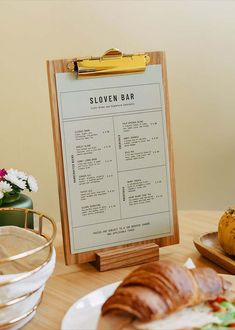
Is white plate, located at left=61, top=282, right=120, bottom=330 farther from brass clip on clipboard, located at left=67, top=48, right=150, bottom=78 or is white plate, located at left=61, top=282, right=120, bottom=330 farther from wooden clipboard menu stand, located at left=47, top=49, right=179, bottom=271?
brass clip on clipboard, located at left=67, top=48, right=150, bottom=78

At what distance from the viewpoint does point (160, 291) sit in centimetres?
84

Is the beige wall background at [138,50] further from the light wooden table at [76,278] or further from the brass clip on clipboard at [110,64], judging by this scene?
the brass clip on clipboard at [110,64]

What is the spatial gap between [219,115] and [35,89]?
29.5 inches

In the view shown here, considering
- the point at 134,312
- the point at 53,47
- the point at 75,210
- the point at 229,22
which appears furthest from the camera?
the point at 229,22

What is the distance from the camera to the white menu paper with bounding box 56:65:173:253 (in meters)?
1.16

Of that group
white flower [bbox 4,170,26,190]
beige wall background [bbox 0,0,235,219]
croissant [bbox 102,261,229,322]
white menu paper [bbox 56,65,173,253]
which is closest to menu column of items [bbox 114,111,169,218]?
white menu paper [bbox 56,65,173,253]

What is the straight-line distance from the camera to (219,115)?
2418 millimetres

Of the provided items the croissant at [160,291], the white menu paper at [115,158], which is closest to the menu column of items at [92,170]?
the white menu paper at [115,158]

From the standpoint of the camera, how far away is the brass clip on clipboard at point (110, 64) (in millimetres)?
1143

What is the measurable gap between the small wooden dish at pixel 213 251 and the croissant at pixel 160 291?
0.22m

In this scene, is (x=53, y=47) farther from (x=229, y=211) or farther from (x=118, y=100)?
(x=229, y=211)

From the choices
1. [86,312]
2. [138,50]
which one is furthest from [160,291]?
[138,50]

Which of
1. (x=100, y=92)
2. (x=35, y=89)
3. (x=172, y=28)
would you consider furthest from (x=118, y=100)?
(x=172, y=28)

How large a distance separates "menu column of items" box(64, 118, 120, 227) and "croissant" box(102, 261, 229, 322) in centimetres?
30
